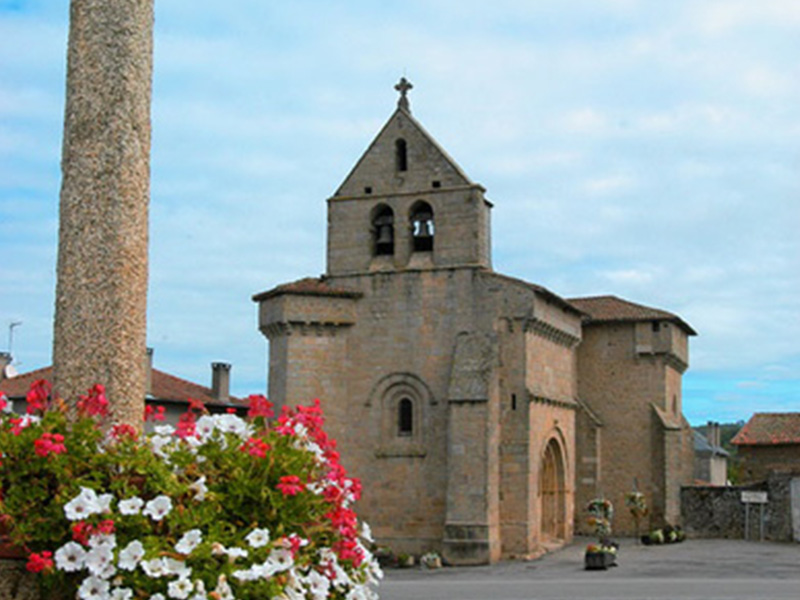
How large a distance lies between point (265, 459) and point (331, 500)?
25.3 inches

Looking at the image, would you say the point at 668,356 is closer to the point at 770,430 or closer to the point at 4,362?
the point at 770,430

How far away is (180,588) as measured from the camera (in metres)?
5.97

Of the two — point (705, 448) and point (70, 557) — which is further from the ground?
point (705, 448)

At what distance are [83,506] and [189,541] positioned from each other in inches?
26.6

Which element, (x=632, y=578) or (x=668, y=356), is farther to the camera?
(x=668, y=356)

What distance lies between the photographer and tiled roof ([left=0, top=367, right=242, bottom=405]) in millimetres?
37772

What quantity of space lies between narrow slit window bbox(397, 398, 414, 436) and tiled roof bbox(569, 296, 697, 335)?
8.90 meters

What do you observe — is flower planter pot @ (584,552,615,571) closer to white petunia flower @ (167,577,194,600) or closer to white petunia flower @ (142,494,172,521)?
white petunia flower @ (142,494,172,521)

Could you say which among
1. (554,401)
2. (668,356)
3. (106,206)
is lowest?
(106,206)

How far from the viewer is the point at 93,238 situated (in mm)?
7762

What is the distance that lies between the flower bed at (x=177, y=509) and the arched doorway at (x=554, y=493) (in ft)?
83.1

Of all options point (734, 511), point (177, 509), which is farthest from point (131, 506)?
point (734, 511)

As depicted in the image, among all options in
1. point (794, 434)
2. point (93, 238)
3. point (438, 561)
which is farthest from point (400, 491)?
point (93, 238)

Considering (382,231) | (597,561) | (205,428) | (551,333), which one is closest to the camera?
(205,428)
